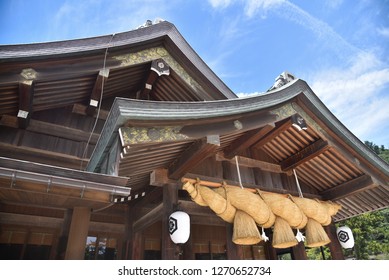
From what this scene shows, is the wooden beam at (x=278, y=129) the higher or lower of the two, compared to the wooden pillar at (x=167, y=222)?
higher

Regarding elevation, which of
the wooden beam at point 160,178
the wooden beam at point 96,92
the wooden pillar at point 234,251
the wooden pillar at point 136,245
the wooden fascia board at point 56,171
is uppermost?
the wooden beam at point 96,92

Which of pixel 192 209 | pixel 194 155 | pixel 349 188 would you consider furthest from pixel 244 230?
pixel 349 188

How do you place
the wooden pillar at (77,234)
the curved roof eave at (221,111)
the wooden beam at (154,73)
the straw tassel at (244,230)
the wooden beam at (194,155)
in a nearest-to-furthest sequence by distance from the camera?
the curved roof eave at (221,111) < the wooden pillar at (77,234) < the wooden beam at (194,155) < the straw tassel at (244,230) < the wooden beam at (154,73)

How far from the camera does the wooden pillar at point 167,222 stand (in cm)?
455

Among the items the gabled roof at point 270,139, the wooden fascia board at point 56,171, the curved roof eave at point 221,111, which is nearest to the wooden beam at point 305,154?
the gabled roof at point 270,139

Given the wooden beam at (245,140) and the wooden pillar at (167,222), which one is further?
the wooden beam at (245,140)

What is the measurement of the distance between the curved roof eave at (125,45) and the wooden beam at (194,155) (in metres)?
2.95

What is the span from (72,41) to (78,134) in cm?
200

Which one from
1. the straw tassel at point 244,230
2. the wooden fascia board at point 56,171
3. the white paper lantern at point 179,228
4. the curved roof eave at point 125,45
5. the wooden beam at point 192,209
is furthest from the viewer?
the wooden beam at point 192,209

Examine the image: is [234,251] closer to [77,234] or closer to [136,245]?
[136,245]

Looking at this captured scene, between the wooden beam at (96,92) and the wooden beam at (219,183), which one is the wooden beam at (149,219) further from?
the wooden beam at (96,92)

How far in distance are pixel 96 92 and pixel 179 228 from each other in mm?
3659

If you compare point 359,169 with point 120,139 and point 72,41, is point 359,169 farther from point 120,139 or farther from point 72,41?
point 72,41

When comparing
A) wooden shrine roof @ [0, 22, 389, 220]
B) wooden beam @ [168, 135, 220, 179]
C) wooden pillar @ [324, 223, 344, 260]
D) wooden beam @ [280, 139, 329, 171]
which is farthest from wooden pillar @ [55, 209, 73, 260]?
wooden pillar @ [324, 223, 344, 260]
